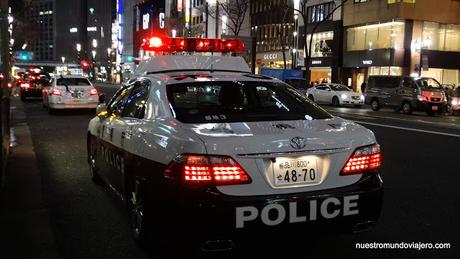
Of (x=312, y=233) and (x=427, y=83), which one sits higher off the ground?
(x=427, y=83)

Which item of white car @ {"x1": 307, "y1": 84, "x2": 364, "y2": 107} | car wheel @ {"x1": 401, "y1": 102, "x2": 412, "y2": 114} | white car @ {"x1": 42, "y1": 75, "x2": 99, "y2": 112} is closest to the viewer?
white car @ {"x1": 42, "y1": 75, "x2": 99, "y2": 112}

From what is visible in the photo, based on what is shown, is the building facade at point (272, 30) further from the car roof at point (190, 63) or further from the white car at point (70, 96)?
the car roof at point (190, 63)

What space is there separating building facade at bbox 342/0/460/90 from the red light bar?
3551cm

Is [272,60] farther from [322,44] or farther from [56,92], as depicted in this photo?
[56,92]

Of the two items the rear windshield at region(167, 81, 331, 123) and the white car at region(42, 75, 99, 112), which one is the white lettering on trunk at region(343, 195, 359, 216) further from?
the white car at region(42, 75, 99, 112)

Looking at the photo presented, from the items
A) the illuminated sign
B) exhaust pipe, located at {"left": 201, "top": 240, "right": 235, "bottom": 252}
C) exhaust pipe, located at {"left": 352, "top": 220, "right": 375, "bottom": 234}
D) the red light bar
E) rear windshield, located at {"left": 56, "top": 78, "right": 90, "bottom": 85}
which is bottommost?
exhaust pipe, located at {"left": 201, "top": 240, "right": 235, "bottom": 252}

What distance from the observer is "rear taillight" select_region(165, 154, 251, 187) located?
3.87 meters

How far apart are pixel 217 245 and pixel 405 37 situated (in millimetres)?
43255

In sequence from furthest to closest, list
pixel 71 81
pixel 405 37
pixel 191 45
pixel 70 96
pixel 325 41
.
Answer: pixel 325 41
pixel 405 37
pixel 71 81
pixel 70 96
pixel 191 45

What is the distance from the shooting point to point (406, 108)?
1048 inches

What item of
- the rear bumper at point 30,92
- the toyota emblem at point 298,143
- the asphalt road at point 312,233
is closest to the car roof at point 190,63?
the asphalt road at point 312,233

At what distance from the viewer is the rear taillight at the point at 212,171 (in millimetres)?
3865

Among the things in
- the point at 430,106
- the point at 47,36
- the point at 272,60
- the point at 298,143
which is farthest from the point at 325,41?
the point at 47,36

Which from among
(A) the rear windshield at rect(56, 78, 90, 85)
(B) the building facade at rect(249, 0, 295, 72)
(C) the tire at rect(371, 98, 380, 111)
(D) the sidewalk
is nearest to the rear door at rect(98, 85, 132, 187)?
(D) the sidewalk
